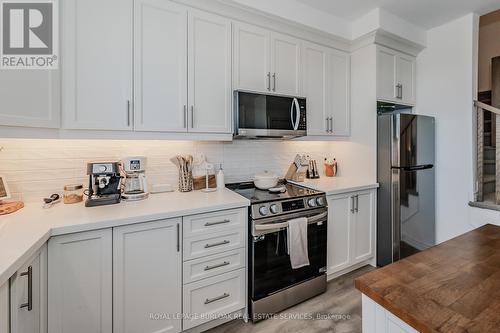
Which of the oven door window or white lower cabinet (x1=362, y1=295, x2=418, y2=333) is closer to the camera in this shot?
white lower cabinet (x1=362, y1=295, x2=418, y2=333)

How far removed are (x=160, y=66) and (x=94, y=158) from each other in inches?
34.4

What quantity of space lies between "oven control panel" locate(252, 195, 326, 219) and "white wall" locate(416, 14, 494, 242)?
163 centimetres

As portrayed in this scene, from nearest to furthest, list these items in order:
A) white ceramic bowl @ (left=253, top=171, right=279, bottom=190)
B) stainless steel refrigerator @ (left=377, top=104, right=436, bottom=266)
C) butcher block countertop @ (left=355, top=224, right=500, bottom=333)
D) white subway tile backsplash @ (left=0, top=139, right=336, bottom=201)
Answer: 1. butcher block countertop @ (left=355, top=224, right=500, bottom=333)
2. white subway tile backsplash @ (left=0, top=139, right=336, bottom=201)
3. white ceramic bowl @ (left=253, top=171, right=279, bottom=190)
4. stainless steel refrigerator @ (left=377, top=104, right=436, bottom=266)

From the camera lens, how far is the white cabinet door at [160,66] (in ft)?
5.70

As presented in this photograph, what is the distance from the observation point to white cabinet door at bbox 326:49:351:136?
2658 mm

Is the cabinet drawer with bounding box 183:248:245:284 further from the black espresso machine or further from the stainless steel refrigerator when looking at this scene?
the stainless steel refrigerator

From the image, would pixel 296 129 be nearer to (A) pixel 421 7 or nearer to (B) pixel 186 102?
(B) pixel 186 102

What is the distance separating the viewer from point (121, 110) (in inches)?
66.4

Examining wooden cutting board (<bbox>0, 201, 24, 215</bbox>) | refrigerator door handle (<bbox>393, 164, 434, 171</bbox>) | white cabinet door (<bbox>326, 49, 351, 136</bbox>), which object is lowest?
wooden cutting board (<bbox>0, 201, 24, 215</bbox>)

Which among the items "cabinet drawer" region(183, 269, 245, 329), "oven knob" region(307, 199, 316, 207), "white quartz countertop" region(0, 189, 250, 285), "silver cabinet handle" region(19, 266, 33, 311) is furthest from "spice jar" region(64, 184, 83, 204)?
"oven knob" region(307, 199, 316, 207)

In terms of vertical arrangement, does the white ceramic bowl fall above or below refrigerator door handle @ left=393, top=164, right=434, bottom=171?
below

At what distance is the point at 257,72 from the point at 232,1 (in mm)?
581

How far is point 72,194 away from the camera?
1.71 metres

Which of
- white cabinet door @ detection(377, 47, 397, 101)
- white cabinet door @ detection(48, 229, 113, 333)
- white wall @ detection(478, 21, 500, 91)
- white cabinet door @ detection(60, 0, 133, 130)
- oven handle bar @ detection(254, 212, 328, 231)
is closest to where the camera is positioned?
white cabinet door @ detection(48, 229, 113, 333)
